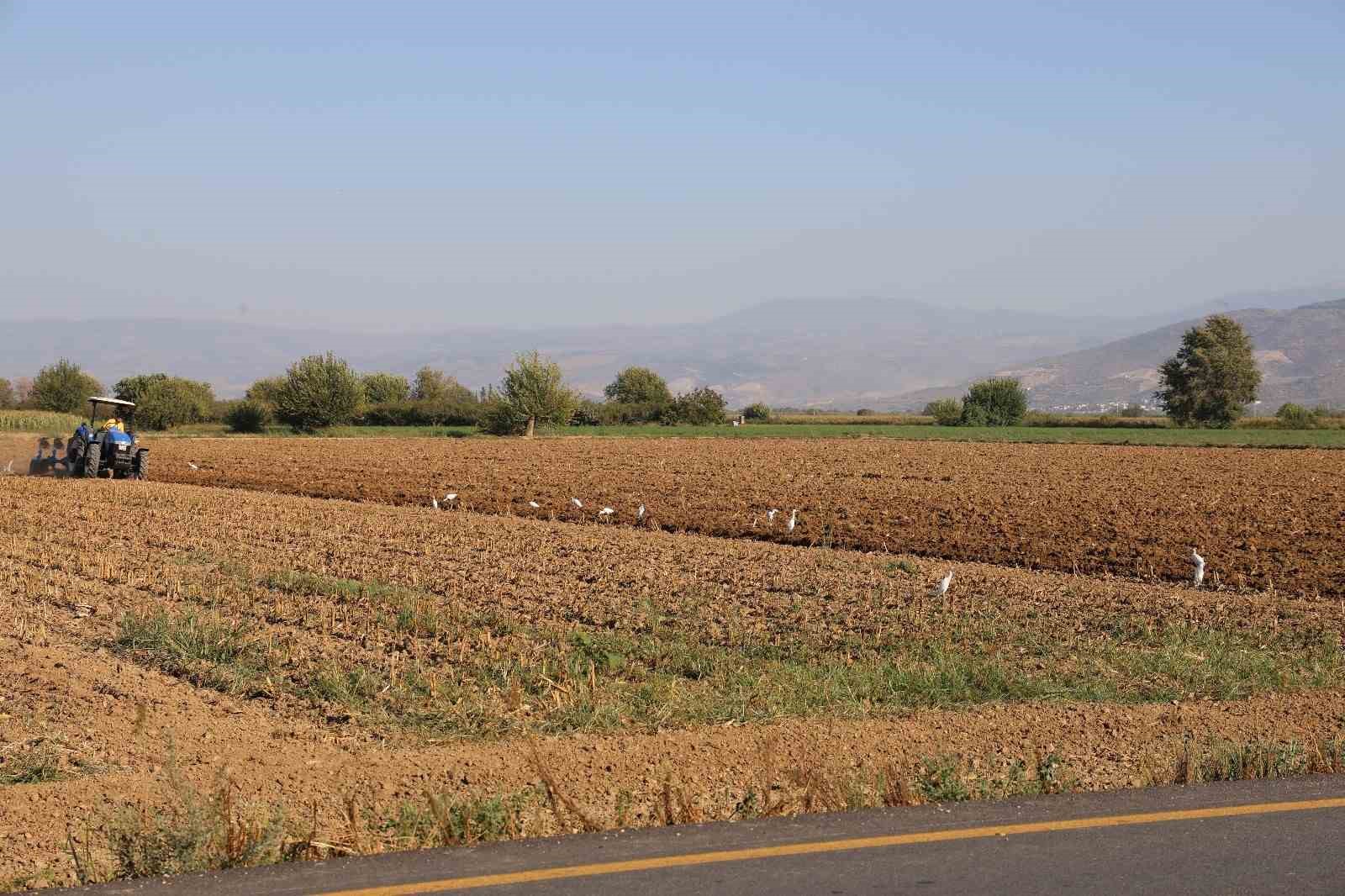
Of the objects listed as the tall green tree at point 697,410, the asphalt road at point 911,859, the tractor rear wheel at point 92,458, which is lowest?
the asphalt road at point 911,859

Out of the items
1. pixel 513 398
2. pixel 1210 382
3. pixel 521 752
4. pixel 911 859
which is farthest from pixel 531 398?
pixel 911 859

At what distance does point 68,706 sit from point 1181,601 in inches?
507

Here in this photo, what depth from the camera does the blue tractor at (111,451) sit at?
35938mm

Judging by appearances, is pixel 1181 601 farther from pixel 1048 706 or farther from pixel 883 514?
pixel 883 514

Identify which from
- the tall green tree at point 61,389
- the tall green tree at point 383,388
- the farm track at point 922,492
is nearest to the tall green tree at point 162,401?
the tall green tree at point 61,389

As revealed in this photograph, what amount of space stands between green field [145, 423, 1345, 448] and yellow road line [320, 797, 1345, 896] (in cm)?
6668

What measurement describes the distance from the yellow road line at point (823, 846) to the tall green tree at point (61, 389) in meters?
98.1

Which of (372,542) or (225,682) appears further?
(372,542)

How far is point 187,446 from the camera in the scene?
6153 centimetres

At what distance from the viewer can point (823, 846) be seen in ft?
24.1

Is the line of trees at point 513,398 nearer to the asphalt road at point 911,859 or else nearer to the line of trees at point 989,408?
the line of trees at point 989,408

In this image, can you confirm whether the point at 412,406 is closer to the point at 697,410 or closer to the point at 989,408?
the point at 697,410

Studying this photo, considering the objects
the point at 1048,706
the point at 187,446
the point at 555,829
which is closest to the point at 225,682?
the point at 555,829

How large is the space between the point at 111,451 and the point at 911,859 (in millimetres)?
33237
